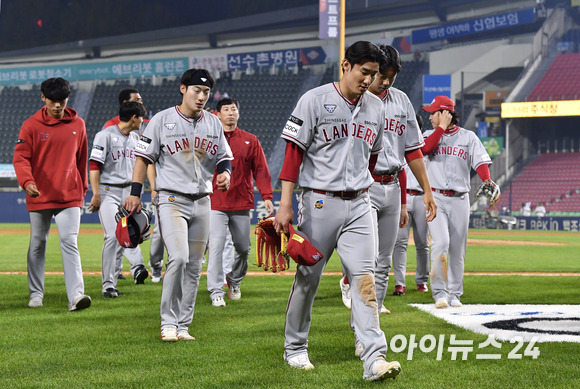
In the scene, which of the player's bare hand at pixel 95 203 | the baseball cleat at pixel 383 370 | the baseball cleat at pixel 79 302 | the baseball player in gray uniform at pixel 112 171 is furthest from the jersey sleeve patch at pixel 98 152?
the baseball cleat at pixel 383 370

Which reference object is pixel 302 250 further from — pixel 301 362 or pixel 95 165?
pixel 95 165

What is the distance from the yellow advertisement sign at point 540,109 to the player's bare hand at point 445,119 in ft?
110

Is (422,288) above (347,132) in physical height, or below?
below

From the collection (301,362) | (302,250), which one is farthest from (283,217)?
(301,362)

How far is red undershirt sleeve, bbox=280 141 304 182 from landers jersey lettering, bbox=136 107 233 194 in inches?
58.7

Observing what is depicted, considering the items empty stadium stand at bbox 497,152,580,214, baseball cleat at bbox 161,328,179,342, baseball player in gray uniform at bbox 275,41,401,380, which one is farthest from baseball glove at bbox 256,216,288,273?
empty stadium stand at bbox 497,152,580,214

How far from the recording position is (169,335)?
18.7 feet

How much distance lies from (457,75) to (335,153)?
138 feet

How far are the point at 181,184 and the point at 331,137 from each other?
5.64 ft

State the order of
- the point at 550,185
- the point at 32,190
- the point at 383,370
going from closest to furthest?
the point at 383,370 → the point at 32,190 → the point at 550,185

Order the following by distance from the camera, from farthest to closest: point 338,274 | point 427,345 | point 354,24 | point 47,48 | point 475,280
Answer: point 47,48 → point 354,24 → point 338,274 → point 475,280 → point 427,345

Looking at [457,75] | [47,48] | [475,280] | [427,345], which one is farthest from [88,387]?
[47,48]

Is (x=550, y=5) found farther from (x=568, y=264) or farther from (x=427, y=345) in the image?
(x=427, y=345)

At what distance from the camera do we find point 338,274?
11992 mm
